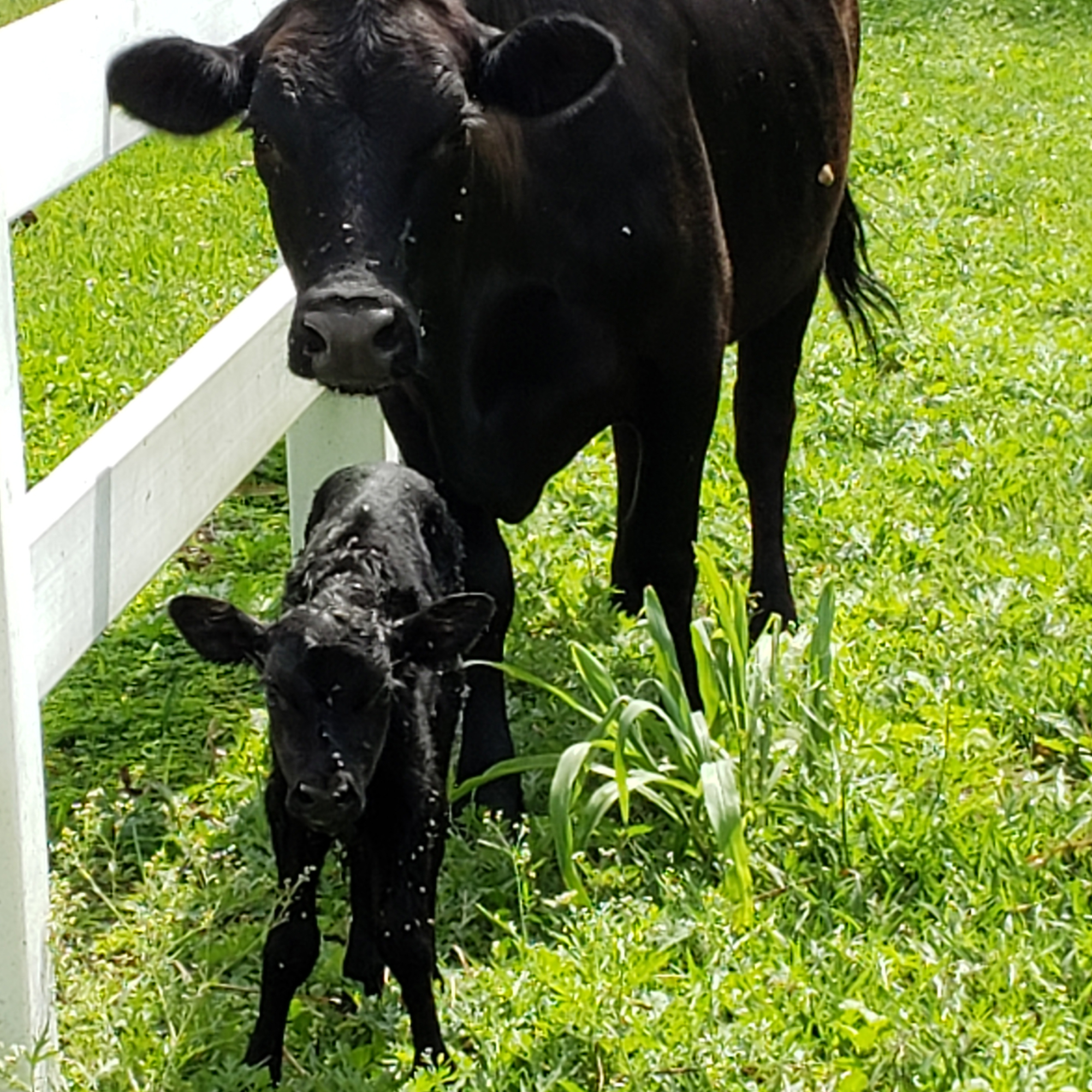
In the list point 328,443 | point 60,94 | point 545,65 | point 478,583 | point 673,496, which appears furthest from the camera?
point 328,443

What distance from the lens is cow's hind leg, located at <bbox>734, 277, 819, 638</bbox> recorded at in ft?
Answer: 17.1

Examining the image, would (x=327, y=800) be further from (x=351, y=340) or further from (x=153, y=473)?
(x=153, y=473)

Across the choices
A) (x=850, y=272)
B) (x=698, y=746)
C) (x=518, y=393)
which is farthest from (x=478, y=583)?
(x=850, y=272)

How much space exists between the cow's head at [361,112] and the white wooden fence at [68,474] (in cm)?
18

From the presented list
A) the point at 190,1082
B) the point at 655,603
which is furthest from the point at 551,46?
the point at 190,1082

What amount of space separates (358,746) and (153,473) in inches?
32.1

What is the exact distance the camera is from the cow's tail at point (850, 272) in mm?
5828

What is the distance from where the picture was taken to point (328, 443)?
5.19 m

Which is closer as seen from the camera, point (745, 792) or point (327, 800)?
point (327, 800)

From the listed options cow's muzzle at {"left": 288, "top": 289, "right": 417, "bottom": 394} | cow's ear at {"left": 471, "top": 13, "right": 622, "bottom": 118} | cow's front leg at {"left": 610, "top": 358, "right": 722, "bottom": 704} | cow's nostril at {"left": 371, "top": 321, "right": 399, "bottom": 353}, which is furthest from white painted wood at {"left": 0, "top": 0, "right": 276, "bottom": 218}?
cow's front leg at {"left": 610, "top": 358, "right": 722, "bottom": 704}

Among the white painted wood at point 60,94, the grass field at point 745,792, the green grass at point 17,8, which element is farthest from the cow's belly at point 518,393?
the green grass at point 17,8

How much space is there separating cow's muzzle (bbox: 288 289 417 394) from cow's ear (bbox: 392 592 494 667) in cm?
39

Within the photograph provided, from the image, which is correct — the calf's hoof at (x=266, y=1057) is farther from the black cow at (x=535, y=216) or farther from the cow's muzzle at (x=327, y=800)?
the black cow at (x=535, y=216)

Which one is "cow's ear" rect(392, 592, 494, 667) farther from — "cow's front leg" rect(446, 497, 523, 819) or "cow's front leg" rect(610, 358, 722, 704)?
"cow's front leg" rect(610, 358, 722, 704)
